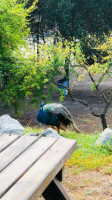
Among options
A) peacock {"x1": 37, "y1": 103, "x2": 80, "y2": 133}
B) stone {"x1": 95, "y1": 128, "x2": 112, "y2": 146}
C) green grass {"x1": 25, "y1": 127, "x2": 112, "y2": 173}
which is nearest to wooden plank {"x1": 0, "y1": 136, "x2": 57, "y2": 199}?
green grass {"x1": 25, "y1": 127, "x2": 112, "y2": 173}

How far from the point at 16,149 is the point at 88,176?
1905 millimetres

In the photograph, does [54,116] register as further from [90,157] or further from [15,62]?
[15,62]

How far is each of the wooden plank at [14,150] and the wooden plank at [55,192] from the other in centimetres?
36

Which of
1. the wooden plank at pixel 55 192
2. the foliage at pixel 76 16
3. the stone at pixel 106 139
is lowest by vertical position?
the stone at pixel 106 139

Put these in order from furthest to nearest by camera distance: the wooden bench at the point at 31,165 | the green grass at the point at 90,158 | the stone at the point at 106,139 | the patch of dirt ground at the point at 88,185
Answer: the stone at the point at 106,139 → the green grass at the point at 90,158 → the patch of dirt ground at the point at 88,185 → the wooden bench at the point at 31,165

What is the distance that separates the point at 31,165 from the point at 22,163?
0.21 ft

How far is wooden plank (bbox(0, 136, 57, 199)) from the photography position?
1956 millimetres

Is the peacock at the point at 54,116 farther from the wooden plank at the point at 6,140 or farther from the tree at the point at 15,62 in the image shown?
the wooden plank at the point at 6,140

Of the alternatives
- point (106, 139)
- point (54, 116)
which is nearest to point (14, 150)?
point (106, 139)

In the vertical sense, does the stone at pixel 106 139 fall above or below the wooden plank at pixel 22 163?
below

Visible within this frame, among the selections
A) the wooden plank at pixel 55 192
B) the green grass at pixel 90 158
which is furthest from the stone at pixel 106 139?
the wooden plank at pixel 55 192

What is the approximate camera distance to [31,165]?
221 centimetres

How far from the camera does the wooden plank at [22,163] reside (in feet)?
6.42

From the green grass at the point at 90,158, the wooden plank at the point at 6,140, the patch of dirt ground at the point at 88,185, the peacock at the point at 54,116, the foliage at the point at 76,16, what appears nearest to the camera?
the wooden plank at the point at 6,140
